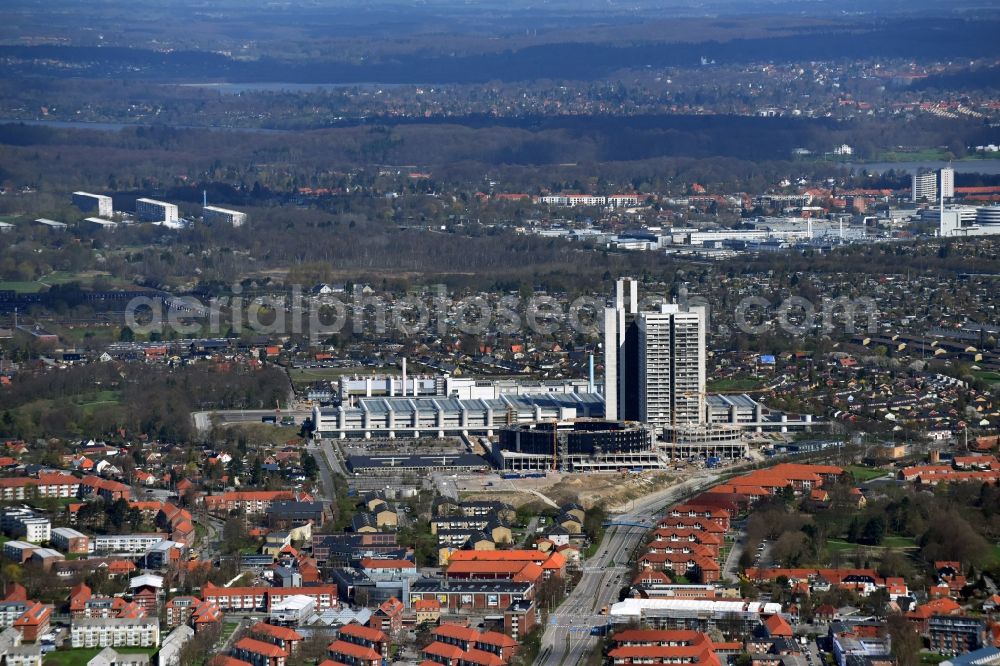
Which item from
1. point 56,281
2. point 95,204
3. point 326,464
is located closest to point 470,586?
point 326,464

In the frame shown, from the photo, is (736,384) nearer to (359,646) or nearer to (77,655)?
(359,646)

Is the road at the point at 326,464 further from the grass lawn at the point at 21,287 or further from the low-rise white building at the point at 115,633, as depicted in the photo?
the grass lawn at the point at 21,287

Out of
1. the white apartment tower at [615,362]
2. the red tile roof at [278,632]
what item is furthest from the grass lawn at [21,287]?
the red tile roof at [278,632]

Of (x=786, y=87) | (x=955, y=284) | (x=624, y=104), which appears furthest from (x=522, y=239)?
(x=786, y=87)

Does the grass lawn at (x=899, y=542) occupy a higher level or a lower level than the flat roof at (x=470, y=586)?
lower

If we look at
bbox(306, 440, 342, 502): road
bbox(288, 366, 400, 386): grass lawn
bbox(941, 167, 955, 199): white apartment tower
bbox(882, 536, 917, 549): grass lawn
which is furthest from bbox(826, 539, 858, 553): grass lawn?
bbox(941, 167, 955, 199): white apartment tower
